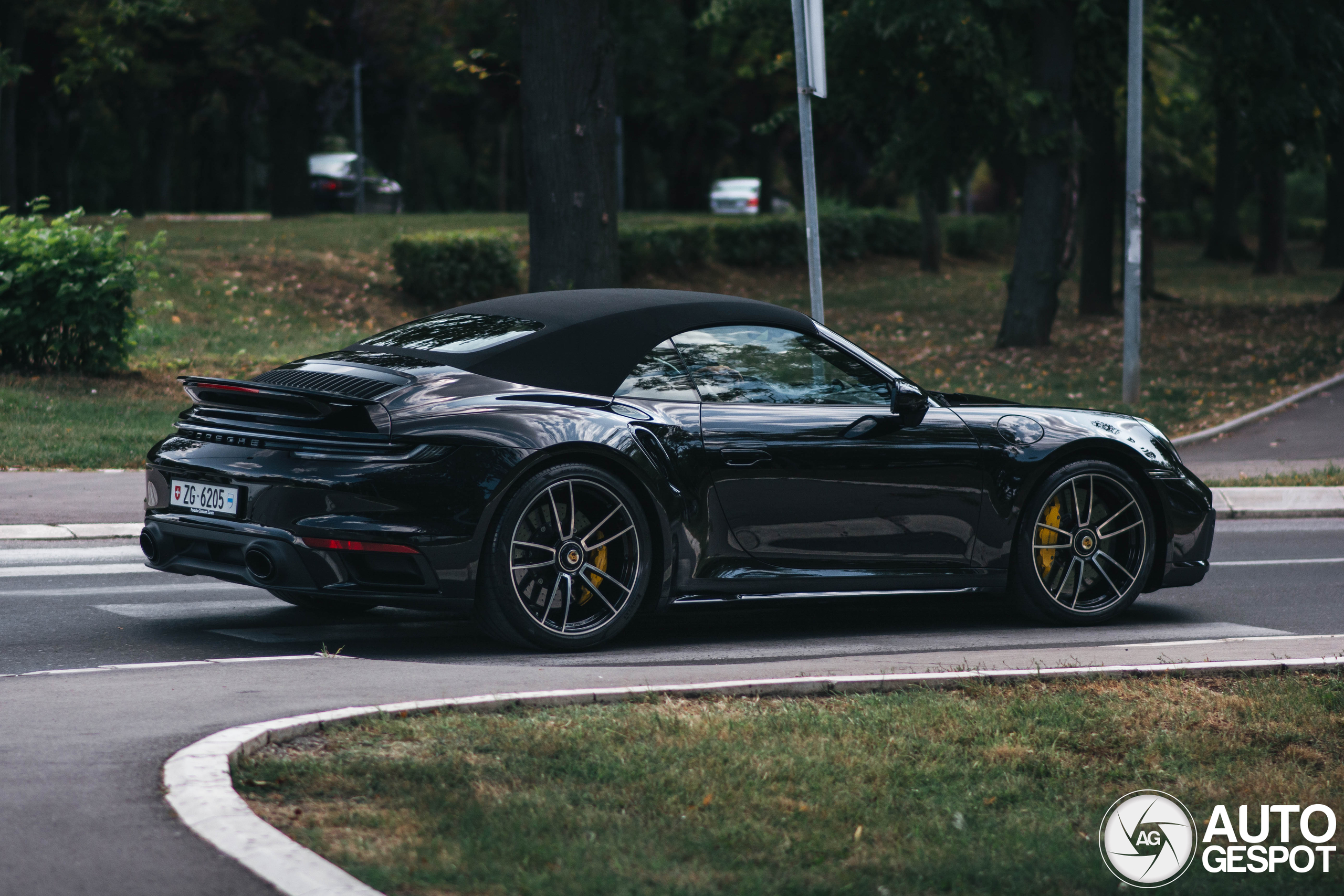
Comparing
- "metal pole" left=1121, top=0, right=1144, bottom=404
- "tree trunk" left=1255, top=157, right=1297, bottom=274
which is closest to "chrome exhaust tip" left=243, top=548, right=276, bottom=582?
"metal pole" left=1121, top=0, right=1144, bottom=404

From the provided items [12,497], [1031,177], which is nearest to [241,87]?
[1031,177]

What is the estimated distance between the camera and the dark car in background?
4372cm

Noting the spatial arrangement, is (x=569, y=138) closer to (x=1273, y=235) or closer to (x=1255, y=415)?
(x=1255, y=415)

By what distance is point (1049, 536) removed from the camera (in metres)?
7.64

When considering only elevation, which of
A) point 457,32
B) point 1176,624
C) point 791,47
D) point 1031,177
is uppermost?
point 457,32

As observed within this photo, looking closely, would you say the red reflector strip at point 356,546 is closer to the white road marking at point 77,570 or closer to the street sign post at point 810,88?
the white road marking at point 77,570

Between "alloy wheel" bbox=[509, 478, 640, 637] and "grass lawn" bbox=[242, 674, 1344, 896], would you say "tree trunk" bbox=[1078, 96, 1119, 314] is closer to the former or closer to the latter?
"alloy wheel" bbox=[509, 478, 640, 637]

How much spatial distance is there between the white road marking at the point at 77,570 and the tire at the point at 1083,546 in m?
4.38

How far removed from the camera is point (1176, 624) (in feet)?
25.8

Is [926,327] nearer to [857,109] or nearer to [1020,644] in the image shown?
[857,109]

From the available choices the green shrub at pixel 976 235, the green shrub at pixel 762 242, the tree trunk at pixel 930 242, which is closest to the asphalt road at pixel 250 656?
the green shrub at pixel 762 242

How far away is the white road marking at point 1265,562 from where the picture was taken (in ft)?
32.4

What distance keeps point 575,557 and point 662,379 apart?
35.1 inches

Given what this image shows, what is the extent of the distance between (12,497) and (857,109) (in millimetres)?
17360
